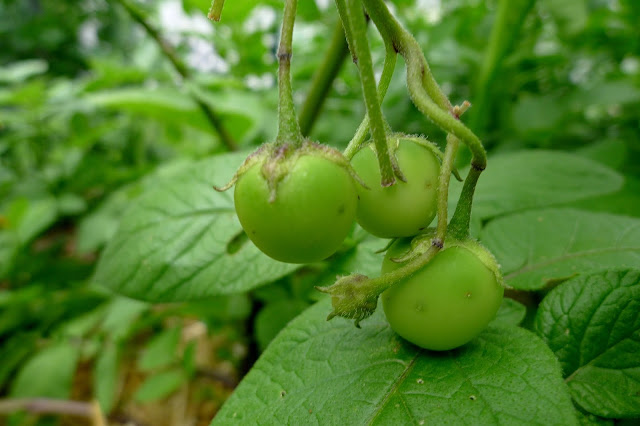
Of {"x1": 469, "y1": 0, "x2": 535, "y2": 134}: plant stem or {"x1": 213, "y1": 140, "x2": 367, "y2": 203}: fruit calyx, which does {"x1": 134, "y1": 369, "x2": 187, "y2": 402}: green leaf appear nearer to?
{"x1": 469, "y1": 0, "x2": 535, "y2": 134}: plant stem

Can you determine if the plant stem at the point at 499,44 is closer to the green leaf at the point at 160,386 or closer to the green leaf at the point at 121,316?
the green leaf at the point at 121,316

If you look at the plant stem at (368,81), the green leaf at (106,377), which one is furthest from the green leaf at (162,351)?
the plant stem at (368,81)

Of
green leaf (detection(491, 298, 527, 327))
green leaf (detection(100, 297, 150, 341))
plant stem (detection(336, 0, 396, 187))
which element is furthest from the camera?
green leaf (detection(100, 297, 150, 341))

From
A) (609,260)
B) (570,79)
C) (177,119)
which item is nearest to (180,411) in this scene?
(177,119)

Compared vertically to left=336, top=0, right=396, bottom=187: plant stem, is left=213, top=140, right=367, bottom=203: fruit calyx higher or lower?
lower

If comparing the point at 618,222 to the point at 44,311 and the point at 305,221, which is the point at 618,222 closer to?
the point at 305,221

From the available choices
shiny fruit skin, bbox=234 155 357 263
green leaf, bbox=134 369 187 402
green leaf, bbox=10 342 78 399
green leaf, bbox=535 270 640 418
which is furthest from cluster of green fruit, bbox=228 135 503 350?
green leaf, bbox=10 342 78 399

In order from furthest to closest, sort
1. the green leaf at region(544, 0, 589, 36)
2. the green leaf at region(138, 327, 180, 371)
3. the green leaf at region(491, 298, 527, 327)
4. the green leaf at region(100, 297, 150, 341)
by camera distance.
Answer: the green leaf at region(138, 327, 180, 371), the green leaf at region(100, 297, 150, 341), the green leaf at region(544, 0, 589, 36), the green leaf at region(491, 298, 527, 327)

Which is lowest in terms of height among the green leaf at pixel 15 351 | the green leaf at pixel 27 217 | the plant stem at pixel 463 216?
the green leaf at pixel 15 351
